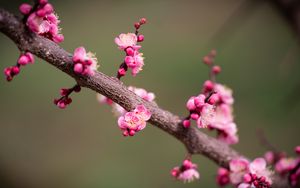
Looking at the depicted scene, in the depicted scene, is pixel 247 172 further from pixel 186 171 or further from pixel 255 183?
pixel 186 171

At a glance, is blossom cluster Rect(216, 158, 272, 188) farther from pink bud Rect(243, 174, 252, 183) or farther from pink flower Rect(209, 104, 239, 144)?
pink flower Rect(209, 104, 239, 144)

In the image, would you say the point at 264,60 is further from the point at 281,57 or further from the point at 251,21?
the point at 251,21

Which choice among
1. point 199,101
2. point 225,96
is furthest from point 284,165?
point 199,101

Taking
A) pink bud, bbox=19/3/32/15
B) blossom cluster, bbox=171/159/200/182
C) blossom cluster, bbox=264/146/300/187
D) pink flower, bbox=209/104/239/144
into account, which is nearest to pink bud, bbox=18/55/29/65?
pink bud, bbox=19/3/32/15

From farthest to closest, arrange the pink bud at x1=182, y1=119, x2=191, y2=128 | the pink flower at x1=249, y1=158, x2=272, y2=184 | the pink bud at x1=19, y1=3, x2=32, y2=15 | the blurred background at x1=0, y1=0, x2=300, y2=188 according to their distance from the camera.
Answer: the blurred background at x1=0, y1=0, x2=300, y2=188 < the pink flower at x1=249, y1=158, x2=272, y2=184 < the pink bud at x1=182, y1=119, x2=191, y2=128 < the pink bud at x1=19, y1=3, x2=32, y2=15

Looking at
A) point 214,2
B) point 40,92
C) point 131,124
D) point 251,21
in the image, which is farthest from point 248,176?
point 214,2

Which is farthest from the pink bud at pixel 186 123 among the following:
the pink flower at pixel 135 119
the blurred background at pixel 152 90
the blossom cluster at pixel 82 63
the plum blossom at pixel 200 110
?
the blurred background at pixel 152 90
